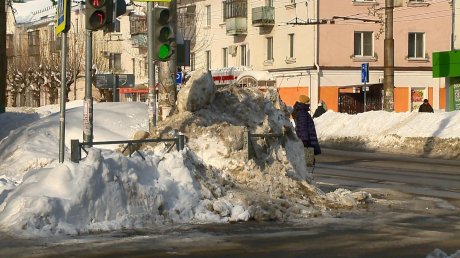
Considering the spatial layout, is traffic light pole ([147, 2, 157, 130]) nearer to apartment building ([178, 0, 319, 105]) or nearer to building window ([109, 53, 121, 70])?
apartment building ([178, 0, 319, 105])

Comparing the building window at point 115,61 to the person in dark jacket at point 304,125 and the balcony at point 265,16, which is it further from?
the person in dark jacket at point 304,125

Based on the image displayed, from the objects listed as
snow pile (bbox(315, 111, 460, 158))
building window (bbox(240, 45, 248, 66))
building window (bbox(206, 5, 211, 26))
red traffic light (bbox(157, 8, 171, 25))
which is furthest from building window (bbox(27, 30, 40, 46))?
red traffic light (bbox(157, 8, 171, 25))

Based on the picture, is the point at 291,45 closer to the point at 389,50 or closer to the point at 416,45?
the point at 416,45

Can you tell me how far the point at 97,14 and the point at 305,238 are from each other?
459 centimetres

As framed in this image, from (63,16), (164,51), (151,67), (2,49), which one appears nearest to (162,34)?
(164,51)

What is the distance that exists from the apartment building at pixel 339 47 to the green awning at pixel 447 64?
8770 mm

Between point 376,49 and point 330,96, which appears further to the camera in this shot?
point 376,49

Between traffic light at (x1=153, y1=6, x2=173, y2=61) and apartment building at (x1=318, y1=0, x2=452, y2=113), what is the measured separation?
39.9 m

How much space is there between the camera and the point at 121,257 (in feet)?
32.5

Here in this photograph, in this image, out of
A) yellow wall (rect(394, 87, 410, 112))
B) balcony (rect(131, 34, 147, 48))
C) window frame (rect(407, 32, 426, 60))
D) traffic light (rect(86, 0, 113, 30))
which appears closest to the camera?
traffic light (rect(86, 0, 113, 30))

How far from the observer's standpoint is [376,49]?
5738cm

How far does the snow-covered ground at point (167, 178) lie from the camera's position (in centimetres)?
1197

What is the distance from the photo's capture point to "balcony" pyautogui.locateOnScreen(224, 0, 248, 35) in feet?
200

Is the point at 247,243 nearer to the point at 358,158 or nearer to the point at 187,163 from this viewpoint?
the point at 187,163
